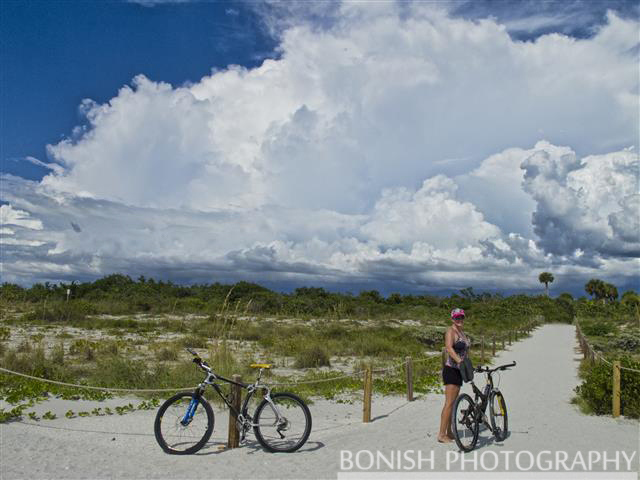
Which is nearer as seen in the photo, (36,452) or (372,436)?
(36,452)

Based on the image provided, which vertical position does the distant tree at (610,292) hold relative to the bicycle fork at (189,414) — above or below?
above

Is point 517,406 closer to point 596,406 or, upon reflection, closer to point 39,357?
point 596,406

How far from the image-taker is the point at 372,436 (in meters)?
7.99

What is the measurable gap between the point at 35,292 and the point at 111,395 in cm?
3929

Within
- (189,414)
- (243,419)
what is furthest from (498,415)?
(189,414)

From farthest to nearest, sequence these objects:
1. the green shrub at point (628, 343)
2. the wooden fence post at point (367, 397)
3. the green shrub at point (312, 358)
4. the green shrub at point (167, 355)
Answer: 1. the green shrub at point (628, 343)
2. the green shrub at point (312, 358)
3. the green shrub at point (167, 355)
4. the wooden fence post at point (367, 397)

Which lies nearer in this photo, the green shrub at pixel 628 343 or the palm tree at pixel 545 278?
the green shrub at pixel 628 343

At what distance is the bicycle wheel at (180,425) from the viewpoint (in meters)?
6.94

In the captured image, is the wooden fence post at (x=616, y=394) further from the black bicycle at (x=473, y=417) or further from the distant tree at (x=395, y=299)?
the distant tree at (x=395, y=299)

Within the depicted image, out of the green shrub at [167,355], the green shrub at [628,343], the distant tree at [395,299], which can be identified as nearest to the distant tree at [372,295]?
the distant tree at [395,299]

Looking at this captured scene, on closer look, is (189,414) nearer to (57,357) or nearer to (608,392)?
(608,392)

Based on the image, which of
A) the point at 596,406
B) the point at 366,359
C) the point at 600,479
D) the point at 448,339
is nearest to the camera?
the point at 600,479

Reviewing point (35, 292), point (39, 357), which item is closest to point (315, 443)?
point (39, 357)

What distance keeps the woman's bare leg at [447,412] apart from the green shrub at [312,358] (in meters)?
8.52
